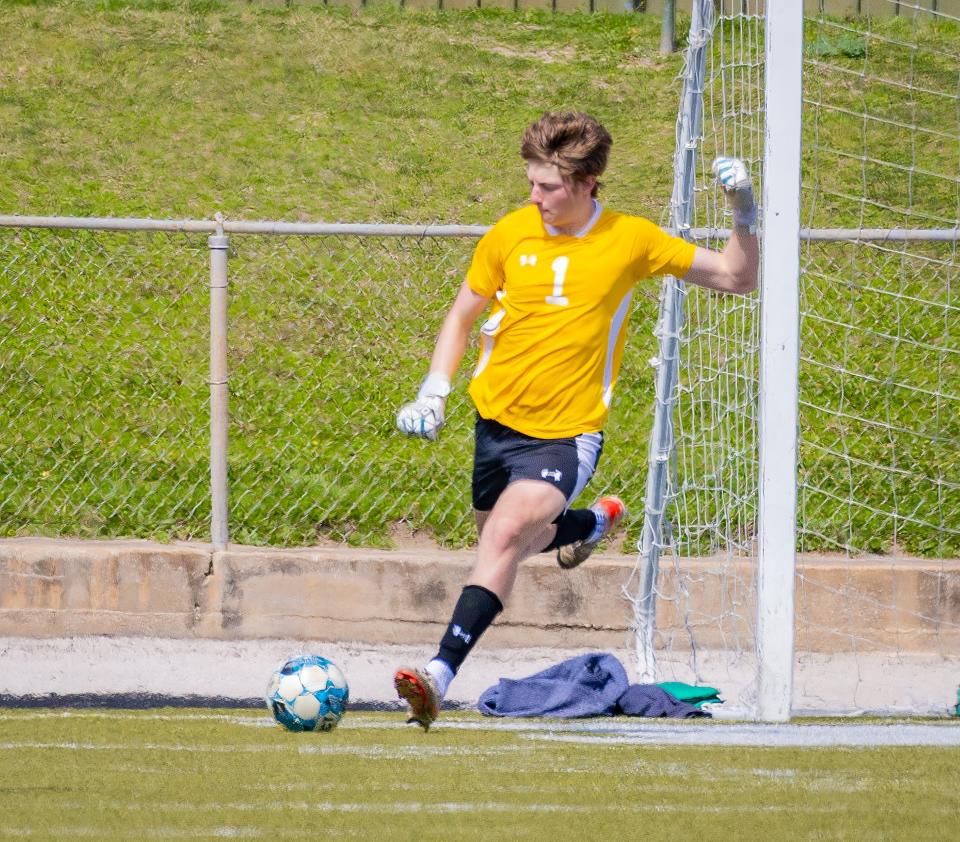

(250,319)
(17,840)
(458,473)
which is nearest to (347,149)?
(250,319)

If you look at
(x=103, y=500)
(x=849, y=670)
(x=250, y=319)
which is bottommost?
(x=849, y=670)

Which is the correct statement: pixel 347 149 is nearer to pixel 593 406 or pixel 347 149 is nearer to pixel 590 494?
pixel 590 494

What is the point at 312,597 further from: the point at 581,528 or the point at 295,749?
the point at 295,749

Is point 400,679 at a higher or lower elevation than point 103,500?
lower

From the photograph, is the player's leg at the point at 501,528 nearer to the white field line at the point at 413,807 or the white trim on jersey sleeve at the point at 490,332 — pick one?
the white trim on jersey sleeve at the point at 490,332

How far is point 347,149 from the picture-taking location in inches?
521

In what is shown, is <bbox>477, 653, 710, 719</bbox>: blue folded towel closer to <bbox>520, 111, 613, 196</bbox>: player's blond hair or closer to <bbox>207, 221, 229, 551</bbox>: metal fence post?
<bbox>207, 221, 229, 551</bbox>: metal fence post

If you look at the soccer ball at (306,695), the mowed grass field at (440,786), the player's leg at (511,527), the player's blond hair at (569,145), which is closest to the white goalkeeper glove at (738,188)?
the player's blond hair at (569,145)

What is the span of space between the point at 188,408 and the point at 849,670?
416 cm

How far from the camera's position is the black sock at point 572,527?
5945mm

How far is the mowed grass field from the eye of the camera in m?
3.67

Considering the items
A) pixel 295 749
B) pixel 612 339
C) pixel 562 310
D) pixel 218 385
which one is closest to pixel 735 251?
pixel 612 339

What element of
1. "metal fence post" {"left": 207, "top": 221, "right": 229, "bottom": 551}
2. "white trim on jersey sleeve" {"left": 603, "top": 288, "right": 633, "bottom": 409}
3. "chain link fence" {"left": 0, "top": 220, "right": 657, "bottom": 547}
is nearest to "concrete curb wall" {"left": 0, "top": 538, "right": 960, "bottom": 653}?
"metal fence post" {"left": 207, "top": 221, "right": 229, "bottom": 551}

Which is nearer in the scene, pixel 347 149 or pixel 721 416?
pixel 721 416
